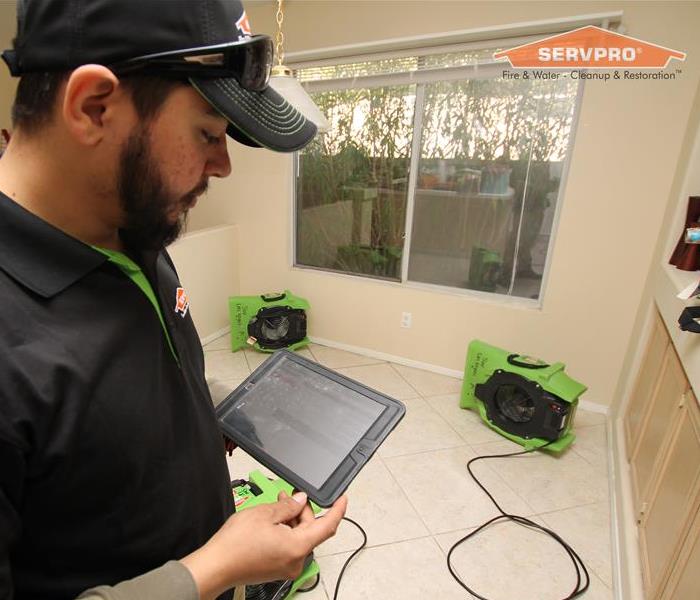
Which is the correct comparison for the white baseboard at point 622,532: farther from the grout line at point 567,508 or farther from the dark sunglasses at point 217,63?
the dark sunglasses at point 217,63

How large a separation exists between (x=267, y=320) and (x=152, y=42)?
264 cm

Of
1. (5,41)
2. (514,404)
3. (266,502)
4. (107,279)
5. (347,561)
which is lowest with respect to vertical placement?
(347,561)

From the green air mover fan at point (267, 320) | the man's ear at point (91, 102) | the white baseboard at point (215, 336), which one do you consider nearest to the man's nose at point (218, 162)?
the man's ear at point (91, 102)

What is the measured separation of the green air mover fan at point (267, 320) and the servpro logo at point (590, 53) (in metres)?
2.05

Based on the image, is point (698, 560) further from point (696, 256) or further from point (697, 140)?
point (697, 140)

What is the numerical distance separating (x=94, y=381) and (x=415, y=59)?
2.62 metres

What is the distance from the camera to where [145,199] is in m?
0.49

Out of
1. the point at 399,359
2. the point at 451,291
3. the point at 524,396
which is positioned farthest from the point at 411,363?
the point at 524,396

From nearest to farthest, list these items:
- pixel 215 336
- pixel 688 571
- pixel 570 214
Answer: pixel 688 571 < pixel 570 214 < pixel 215 336

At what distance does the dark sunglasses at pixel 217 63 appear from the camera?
434 mm

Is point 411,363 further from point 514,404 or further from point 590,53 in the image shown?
point 590,53

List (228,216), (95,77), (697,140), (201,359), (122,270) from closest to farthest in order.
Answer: (95,77), (122,270), (201,359), (697,140), (228,216)

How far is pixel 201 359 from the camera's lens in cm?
77

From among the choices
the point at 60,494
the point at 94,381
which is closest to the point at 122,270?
the point at 94,381
